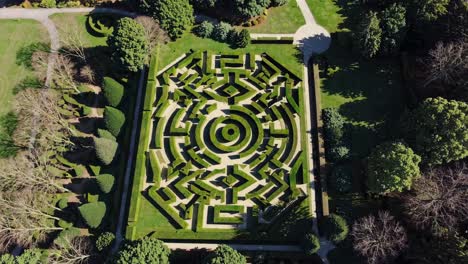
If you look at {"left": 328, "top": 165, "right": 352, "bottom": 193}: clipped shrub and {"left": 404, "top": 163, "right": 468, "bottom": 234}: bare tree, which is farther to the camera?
{"left": 328, "top": 165, "right": 352, "bottom": 193}: clipped shrub

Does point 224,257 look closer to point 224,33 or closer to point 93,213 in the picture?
point 93,213

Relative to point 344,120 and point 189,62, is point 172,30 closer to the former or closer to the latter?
point 189,62

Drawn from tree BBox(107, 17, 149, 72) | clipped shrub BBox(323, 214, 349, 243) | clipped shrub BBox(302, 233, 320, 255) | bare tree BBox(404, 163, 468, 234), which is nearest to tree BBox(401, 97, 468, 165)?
bare tree BBox(404, 163, 468, 234)

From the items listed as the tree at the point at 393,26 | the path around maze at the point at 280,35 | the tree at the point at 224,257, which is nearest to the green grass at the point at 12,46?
the path around maze at the point at 280,35

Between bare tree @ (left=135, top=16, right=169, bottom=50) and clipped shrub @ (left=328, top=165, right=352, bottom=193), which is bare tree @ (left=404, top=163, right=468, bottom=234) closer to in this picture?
clipped shrub @ (left=328, top=165, right=352, bottom=193)

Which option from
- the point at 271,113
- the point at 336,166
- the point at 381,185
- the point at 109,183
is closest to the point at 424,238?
the point at 381,185

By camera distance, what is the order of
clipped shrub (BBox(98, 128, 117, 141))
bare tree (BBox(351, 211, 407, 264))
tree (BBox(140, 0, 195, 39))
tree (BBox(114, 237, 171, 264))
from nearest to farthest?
tree (BBox(114, 237, 171, 264))
bare tree (BBox(351, 211, 407, 264))
clipped shrub (BBox(98, 128, 117, 141))
tree (BBox(140, 0, 195, 39))

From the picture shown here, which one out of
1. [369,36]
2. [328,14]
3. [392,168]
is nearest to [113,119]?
[392,168]
